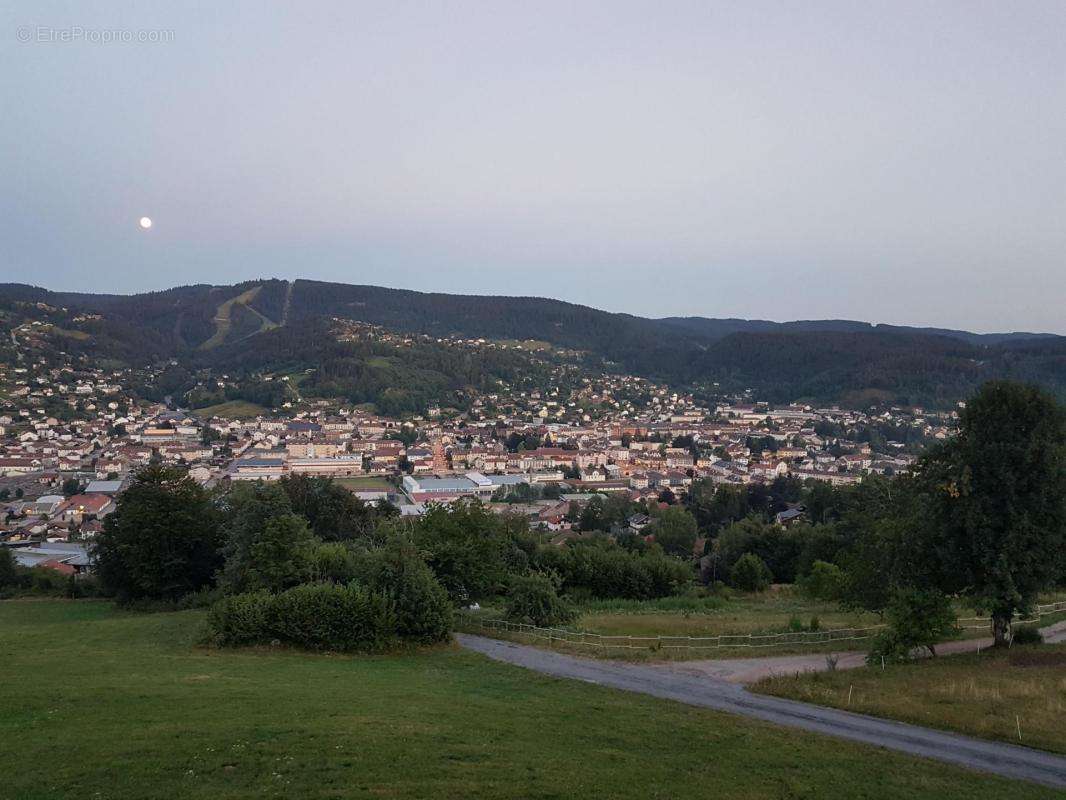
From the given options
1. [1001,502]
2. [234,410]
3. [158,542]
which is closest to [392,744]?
[1001,502]

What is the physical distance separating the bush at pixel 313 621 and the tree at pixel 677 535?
107ft

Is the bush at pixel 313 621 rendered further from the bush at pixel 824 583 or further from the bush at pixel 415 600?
the bush at pixel 824 583

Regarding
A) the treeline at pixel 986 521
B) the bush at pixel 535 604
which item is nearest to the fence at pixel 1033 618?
the treeline at pixel 986 521

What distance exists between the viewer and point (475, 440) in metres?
109

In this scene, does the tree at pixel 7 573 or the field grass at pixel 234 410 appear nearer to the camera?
the tree at pixel 7 573

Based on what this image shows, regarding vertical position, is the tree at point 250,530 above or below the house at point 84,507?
above

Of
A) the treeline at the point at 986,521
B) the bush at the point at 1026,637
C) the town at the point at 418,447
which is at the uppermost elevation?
the treeline at the point at 986,521

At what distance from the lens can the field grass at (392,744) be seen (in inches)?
328

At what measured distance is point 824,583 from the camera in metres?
30.5

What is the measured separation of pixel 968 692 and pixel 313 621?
45.0 ft

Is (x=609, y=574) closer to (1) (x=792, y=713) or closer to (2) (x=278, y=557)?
(2) (x=278, y=557)

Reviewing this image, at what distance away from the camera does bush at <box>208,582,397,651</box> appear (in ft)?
60.7

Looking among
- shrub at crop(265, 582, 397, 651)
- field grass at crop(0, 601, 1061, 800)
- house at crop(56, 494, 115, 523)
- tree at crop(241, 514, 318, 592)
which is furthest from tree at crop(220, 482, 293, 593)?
house at crop(56, 494, 115, 523)

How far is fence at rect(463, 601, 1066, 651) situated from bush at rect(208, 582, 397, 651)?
4.01m
